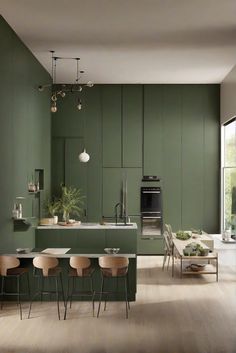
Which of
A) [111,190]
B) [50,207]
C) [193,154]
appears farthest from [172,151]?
[50,207]

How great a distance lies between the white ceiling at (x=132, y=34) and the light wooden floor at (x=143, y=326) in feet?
12.8

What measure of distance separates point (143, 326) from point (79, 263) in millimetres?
1252

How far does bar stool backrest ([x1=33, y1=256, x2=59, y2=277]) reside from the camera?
23.2 ft

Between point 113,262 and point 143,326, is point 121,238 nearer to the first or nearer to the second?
point 113,262

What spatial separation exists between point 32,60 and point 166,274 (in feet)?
14.8

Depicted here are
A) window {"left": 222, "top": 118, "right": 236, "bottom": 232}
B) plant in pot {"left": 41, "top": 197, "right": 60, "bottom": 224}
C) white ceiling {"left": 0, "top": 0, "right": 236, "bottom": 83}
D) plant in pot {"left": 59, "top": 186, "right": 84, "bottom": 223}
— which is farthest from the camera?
plant in pot {"left": 59, "top": 186, "right": 84, "bottom": 223}

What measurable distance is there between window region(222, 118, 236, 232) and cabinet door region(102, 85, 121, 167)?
2361mm

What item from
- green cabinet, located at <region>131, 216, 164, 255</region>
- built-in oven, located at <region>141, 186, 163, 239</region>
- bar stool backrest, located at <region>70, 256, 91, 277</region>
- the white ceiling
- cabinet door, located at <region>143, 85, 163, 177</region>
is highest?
the white ceiling

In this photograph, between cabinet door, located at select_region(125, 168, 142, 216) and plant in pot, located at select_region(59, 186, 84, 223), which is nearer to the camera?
plant in pot, located at select_region(59, 186, 84, 223)

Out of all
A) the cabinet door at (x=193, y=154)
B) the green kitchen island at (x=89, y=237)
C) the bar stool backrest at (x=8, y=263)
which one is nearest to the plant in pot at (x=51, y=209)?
the green kitchen island at (x=89, y=237)

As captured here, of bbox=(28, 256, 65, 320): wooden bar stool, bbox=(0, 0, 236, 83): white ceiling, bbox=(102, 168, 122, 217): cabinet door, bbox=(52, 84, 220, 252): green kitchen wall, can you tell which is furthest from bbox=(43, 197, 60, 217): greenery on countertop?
bbox=(28, 256, 65, 320): wooden bar stool

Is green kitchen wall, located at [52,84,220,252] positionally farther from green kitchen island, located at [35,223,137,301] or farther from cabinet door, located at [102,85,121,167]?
green kitchen island, located at [35,223,137,301]

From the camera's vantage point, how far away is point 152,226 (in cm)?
1212

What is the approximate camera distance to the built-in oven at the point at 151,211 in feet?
39.7
